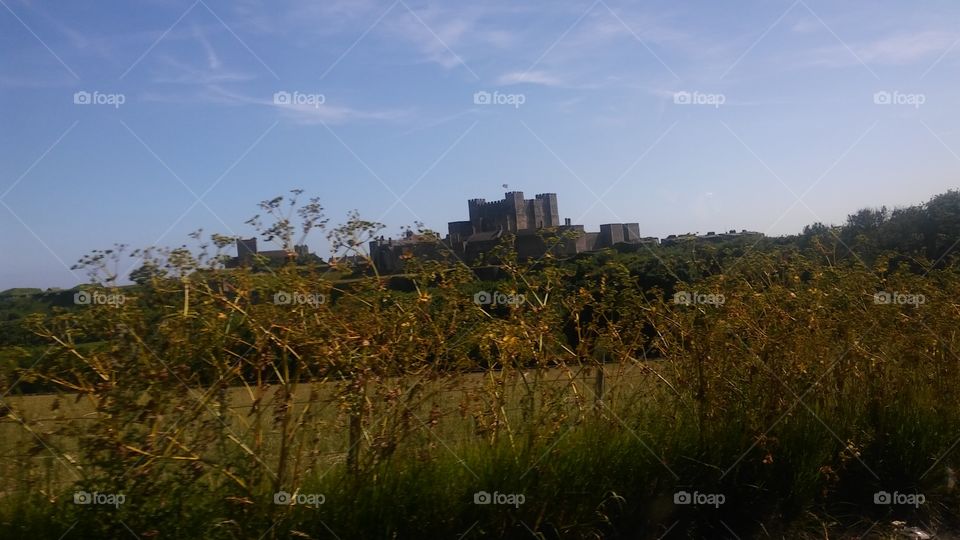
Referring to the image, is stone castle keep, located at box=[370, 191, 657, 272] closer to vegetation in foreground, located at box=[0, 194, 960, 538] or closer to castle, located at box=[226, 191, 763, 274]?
castle, located at box=[226, 191, 763, 274]

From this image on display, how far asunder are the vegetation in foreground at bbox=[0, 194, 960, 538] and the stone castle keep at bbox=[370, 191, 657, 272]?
0.77ft

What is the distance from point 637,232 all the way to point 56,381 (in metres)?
6.06

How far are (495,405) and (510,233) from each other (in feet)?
4.35

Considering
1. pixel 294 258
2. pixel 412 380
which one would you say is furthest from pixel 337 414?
pixel 294 258

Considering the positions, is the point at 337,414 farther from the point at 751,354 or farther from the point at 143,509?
the point at 751,354

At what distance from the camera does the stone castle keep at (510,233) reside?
4938 mm

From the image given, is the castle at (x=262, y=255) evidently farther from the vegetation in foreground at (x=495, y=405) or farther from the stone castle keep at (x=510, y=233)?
the stone castle keep at (x=510, y=233)

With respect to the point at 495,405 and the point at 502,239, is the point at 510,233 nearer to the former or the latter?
the point at 502,239

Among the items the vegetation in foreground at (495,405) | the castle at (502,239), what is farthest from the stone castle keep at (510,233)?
the vegetation in foreground at (495,405)

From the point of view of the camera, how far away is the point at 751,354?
5559 millimetres

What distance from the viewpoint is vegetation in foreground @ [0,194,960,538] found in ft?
12.9

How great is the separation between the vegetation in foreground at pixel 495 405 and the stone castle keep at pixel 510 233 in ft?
0.77

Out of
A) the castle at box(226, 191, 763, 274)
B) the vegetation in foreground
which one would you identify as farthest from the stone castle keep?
the vegetation in foreground

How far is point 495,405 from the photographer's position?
4777 millimetres
